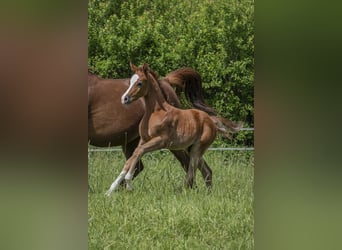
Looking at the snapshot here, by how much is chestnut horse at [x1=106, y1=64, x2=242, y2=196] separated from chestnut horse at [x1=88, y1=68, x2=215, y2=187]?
29 mm

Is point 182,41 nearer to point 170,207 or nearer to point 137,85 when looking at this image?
point 137,85

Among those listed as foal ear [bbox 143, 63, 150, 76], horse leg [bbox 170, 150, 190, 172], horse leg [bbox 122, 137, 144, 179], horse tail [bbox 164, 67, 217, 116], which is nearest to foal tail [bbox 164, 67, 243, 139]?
horse tail [bbox 164, 67, 217, 116]

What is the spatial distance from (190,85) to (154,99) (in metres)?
0.22

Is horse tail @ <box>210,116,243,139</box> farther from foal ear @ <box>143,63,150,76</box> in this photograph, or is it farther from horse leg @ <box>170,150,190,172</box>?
foal ear @ <box>143,63,150,76</box>

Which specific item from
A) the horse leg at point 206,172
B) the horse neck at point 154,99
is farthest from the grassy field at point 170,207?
the horse neck at point 154,99

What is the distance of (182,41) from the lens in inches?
104

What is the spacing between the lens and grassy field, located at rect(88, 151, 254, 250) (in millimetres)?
2395

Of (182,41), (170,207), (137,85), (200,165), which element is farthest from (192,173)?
(182,41)
